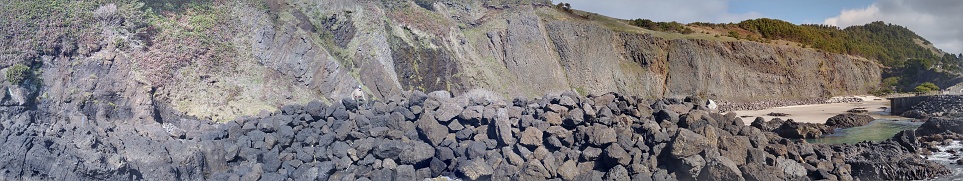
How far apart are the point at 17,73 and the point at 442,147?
8190mm

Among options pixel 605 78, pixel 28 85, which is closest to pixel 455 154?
pixel 28 85

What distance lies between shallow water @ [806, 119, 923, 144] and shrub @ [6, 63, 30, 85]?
1927cm

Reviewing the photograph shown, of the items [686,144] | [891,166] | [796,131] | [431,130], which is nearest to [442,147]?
[431,130]

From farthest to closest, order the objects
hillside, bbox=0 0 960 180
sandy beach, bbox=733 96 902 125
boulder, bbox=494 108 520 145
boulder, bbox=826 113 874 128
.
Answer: sandy beach, bbox=733 96 902 125 → boulder, bbox=826 113 874 128 → boulder, bbox=494 108 520 145 → hillside, bbox=0 0 960 180

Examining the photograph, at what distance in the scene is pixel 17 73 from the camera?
38.3 feet

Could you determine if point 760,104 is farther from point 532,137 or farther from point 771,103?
point 532,137

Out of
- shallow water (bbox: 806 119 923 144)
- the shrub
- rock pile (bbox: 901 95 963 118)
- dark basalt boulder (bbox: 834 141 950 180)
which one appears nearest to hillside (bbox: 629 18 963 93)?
rock pile (bbox: 901 95 963 118)

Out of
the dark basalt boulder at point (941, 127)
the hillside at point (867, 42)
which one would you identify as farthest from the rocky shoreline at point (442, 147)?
the hillside at point (867, 42)

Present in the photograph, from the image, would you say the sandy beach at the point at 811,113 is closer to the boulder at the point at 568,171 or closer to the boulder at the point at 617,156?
the boulder at the point at 617,156

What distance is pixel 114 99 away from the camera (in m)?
12.8

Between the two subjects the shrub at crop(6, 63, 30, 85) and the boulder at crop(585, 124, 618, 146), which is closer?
the boulder at crop(585, 124, 618, 146)

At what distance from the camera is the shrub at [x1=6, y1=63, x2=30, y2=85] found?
11.5 metres

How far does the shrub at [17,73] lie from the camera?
37.9 ft

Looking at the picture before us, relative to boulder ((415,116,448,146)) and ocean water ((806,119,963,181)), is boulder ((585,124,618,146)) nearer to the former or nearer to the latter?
boulder ((415,116,448,146))
